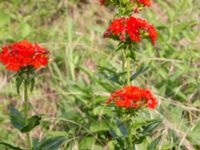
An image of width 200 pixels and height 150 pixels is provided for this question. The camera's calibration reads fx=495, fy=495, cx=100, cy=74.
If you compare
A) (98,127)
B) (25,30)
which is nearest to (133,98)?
(98,127)

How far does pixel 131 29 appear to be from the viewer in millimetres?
2547

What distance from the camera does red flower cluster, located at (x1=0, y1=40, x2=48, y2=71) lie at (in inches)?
95.9

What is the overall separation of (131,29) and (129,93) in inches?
16.8

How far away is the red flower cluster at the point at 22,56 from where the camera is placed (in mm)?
2436

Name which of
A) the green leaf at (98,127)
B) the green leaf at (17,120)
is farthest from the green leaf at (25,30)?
the green leaf at (17,120)

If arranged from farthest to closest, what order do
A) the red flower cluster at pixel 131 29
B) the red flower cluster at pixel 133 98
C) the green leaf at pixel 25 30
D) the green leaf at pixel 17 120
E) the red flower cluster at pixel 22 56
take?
1. the green leaf at pixel 25 30
2. the green leaf at pixel 17 120
3. the red flower cluster at pixel 131 29
4. the red flower cluster at pixel 22 56
5. the red flower cluster at pixel 133 98

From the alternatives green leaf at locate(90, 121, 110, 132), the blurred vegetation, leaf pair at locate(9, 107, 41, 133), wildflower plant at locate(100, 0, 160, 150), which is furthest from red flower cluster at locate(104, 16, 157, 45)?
green leaf at locate(90, 121, 110, 132)

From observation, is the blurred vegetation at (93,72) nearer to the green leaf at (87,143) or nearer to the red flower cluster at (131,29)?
the green leaf at (87,143)

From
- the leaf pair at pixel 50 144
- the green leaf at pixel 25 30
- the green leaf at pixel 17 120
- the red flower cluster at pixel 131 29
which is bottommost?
the leaf pair at pixel 50 144

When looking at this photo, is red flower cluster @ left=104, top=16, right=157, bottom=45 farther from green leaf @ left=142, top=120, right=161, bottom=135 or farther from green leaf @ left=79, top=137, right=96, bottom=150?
green leaf @ left=79, top=137, right=96, bottom=150

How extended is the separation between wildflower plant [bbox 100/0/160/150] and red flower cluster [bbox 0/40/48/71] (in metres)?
0.39

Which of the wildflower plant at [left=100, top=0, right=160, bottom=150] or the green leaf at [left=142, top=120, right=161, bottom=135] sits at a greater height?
the wildflower plant at [left=100, top=0, right=160, bottom=150]

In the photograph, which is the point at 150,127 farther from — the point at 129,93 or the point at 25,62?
the point at 25,62

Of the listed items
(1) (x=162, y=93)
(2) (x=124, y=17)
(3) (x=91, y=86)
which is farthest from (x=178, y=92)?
(2) (x=124, y=17)
